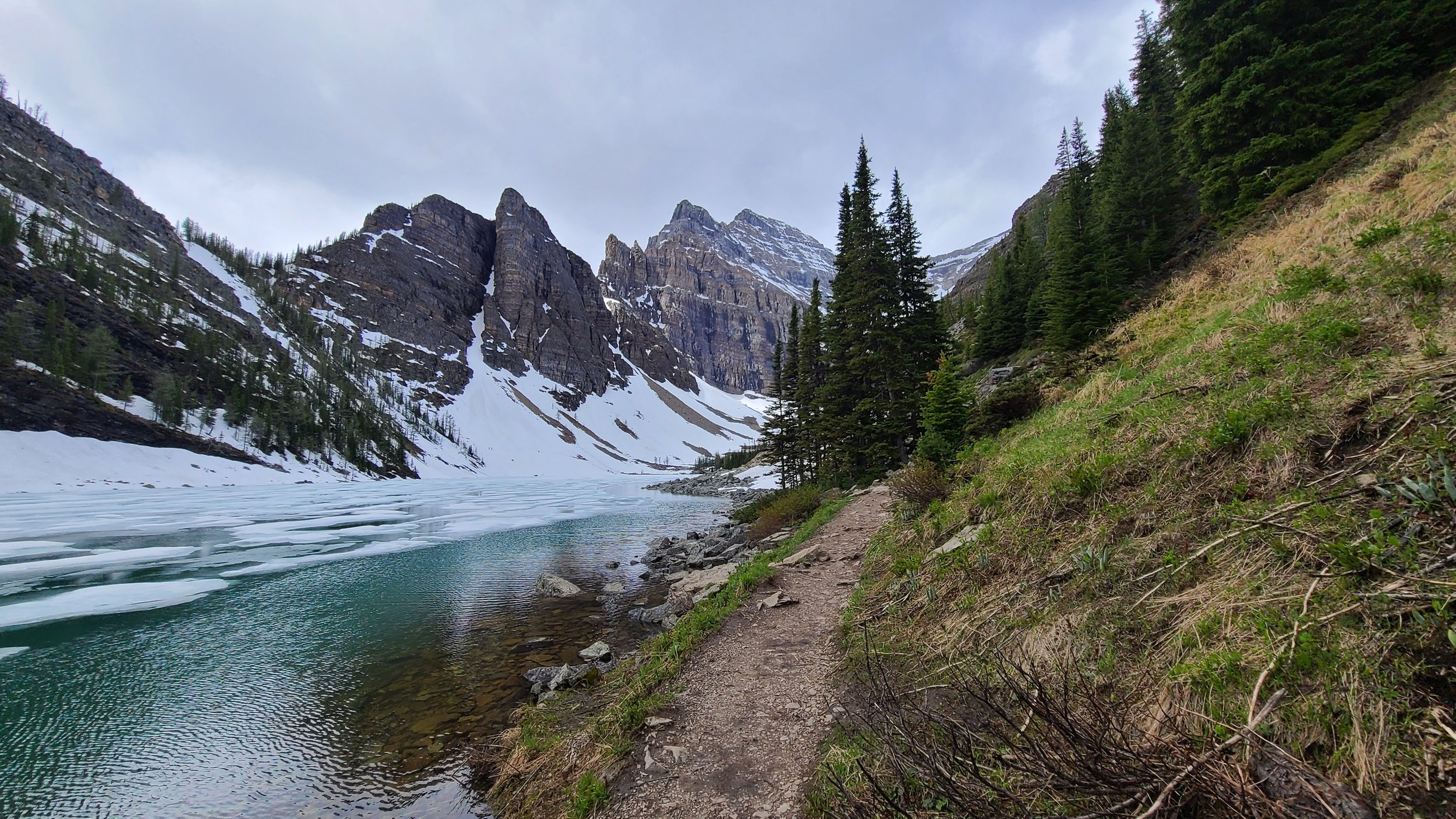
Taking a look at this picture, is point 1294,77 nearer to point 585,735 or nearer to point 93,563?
point 585,735

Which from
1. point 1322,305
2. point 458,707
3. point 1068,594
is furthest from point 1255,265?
point 458,707

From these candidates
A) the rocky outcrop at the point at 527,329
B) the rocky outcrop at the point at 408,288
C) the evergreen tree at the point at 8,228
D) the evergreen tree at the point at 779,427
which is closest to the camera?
the evergreen tree at the point at 779,427

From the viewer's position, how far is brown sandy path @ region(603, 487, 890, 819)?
478cm

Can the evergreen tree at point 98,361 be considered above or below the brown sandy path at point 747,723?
above

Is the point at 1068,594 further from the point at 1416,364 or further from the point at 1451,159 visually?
the point at 1451,159

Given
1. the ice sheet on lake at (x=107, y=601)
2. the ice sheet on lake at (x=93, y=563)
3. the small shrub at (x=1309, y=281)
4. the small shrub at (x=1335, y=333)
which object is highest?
the small shrub at (x=1309, y=281)

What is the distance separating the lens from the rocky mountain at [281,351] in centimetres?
6744

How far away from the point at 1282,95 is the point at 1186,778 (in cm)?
2247

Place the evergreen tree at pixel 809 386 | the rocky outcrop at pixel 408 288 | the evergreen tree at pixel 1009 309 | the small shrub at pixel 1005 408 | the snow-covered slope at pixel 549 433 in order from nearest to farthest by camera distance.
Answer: the small shrub at pixel 1005 408
the evergreen tree at pixel 1009 309
the evergreen tree at pixel 809 386
the snow-covered slope at pixel 549 433
the rocky outcrop at pixel 408 288

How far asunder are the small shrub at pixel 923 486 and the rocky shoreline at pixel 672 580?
457 centimetres

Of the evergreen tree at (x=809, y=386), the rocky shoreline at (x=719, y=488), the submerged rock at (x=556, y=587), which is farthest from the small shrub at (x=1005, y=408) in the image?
the rocky shoreline at (x=719, y=488)

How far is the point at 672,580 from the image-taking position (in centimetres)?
1661

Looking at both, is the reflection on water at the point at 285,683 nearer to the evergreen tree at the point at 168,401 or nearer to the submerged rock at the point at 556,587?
the submerged rock at the point at 556,587

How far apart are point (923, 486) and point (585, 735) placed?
25.1 ft
